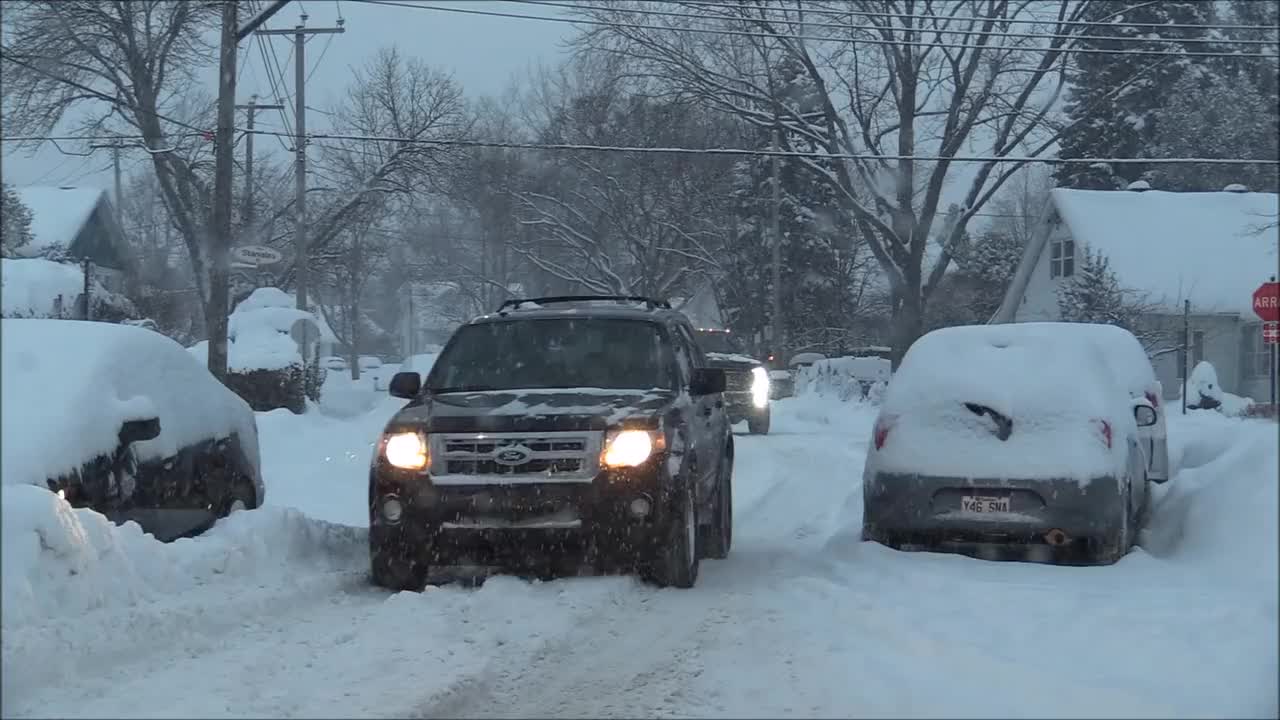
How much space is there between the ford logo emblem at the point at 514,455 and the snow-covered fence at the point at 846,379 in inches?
1171

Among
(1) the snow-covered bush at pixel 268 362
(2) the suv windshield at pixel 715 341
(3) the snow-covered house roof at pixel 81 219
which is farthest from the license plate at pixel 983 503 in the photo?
(2) the suv windshield at pixel 715 341

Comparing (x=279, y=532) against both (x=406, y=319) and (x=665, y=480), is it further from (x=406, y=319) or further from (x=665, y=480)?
(x=406, y=319)

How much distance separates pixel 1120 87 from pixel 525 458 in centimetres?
2890

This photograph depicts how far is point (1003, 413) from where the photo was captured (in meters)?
8.66

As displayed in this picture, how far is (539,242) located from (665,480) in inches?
1641

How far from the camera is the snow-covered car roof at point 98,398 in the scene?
284 inches

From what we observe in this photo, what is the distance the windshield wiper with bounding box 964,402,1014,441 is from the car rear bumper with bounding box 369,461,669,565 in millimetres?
2246

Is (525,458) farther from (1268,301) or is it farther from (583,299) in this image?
(1268,301)

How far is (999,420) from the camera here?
8680 millimetres

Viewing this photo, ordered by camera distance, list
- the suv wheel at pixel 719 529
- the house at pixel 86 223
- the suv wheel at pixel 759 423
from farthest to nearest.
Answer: the suv wheel at pixel 759 423
the house at pixel 86 223
the suv wheel at pixel 719 529

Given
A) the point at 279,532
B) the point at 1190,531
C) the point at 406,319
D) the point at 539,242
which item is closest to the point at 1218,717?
the point at 1190,531

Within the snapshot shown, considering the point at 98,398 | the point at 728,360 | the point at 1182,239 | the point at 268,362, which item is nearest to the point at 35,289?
the point at 98,398

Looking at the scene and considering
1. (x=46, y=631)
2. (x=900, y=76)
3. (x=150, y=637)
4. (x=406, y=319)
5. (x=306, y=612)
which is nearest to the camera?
(x=46, y=631)

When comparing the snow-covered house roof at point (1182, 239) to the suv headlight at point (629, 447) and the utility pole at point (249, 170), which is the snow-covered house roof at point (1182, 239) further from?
the utility pole at point (249, 170)
